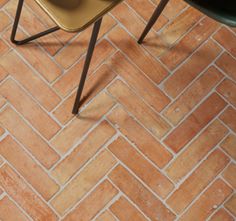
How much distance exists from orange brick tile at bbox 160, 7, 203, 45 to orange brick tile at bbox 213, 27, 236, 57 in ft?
0.43

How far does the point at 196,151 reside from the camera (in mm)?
1623

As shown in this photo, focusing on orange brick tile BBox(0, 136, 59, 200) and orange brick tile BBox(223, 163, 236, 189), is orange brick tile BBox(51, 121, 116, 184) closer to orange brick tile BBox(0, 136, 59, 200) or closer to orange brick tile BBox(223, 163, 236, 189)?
orange brick tile BBox(0, 136, 59, 200)

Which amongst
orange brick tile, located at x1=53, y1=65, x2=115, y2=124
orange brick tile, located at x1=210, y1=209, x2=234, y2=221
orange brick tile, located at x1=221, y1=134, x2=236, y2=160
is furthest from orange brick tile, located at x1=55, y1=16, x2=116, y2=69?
orange brick tile, located at x1=210, y1=209, x2=234, y2=221

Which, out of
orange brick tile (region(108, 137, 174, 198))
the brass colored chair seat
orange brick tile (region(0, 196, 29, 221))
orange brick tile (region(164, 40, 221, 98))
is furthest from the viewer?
orange brick tile (region(164, 40, 221, 98))

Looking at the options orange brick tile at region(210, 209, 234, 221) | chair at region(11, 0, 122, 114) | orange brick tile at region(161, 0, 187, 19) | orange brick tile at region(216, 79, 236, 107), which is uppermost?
chair at region(11, 0, 122, 114)

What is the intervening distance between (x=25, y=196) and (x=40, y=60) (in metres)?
0.60

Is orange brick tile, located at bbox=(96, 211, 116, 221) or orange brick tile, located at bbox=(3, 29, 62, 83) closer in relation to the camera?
orange brick tile, located at bbox=(96, 211, 116, 221)

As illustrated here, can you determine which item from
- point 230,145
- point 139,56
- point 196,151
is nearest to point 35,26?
point 139,56

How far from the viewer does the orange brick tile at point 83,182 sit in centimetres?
150

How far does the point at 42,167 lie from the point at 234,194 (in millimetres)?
858

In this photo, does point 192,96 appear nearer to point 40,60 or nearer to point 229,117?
point 229,117

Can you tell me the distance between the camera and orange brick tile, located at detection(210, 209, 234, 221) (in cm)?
156

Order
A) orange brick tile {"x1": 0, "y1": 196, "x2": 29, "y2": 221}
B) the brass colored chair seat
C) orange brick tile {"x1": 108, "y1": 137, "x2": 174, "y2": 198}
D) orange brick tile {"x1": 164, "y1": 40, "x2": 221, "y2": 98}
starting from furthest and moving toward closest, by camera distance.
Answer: orange brick tile {"x1": 164, "y1": 40, "x2": 221, "y2": 98} < orange brick tile {"x1": 108, "y1": 137, "x2": 174, "y2": 198} < orange brick tile {"x1": 0, "y1": 196, "x2": 29, "y2": 221} < the brass colored chair seat

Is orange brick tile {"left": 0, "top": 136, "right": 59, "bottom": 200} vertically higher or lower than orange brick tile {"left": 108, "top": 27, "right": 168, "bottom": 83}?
lower
